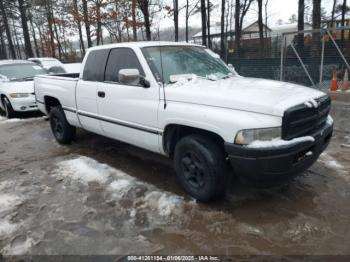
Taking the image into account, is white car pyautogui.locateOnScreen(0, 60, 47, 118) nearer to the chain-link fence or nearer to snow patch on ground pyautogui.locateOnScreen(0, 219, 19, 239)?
snow patch on ground pyautogui.locateOnScreen(0, 219, 19, 239)

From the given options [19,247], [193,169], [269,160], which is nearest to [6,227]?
[19,247]

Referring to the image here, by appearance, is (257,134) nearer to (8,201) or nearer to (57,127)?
(8,201)

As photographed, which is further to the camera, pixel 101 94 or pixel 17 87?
pixel 17 87

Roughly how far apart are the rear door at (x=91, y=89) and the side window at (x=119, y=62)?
149mm

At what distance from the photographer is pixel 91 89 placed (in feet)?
16.9

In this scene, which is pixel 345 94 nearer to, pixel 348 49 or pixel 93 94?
pixel 348 49

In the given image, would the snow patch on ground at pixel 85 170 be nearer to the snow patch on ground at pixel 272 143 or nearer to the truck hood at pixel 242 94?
the truck hood at pixel 242 94

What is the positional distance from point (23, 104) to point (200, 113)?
7.26 meters

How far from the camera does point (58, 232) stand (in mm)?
3398

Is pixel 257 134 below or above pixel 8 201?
above

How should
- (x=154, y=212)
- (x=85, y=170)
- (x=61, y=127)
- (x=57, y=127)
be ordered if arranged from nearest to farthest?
(x=154, y=212) < (x=85, y=170) < (x=61, y=127) < (x=57, y=127)

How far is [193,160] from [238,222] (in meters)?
0.86

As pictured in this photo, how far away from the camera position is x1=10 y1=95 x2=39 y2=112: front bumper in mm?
9148

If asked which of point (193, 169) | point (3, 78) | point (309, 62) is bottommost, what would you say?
point (193, 169)
